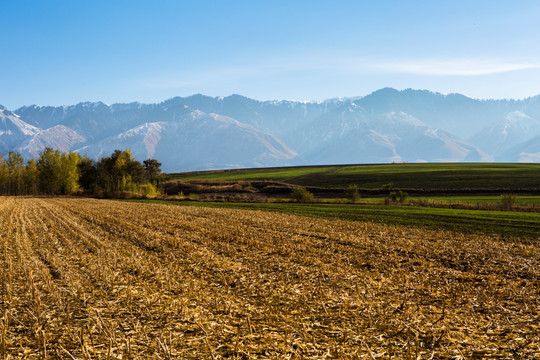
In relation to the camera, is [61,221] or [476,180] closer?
[61,221]

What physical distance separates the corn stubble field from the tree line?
3613 inches

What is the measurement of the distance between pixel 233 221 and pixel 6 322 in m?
27.1

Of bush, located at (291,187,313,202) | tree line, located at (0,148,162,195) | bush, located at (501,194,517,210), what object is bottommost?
bush, located at (501,194,517,210)

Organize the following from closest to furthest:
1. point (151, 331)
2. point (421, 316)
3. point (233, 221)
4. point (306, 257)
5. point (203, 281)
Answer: point (151, 331), point (421, 316), point (203, 281), point (306, 257), point (233, 221)

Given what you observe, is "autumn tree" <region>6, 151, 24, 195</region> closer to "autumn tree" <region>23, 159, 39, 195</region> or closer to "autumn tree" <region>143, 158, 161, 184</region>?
"autumn tree" <region>23, 159, 39, 195</region>

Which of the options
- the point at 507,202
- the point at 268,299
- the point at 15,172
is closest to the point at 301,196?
the point at 507,202

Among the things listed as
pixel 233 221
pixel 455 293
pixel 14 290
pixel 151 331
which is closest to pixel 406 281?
pixel 455 293

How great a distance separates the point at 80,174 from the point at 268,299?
129012 mm

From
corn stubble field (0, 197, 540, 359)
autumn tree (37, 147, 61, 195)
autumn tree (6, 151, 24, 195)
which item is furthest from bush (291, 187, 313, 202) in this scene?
autumn tree (6, 151, 24, 195)

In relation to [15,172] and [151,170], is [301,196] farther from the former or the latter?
[15,172]

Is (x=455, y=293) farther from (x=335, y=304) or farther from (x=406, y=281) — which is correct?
(x=335, y=304)

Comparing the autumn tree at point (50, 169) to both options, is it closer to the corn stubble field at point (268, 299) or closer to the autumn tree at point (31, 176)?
the autumn tree at point (31, 176)

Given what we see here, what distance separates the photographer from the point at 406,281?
1669 cm

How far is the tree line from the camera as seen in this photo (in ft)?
378
